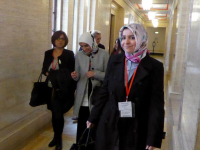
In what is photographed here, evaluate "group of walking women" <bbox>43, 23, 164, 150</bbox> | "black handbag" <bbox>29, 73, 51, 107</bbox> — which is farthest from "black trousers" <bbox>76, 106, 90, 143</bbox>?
"group of walking women" <bbox>43, 23, 164, 150</bbox>

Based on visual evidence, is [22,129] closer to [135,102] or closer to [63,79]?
[63,79]

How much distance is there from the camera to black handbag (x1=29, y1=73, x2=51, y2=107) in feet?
10.3

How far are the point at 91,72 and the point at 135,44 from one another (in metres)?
1.09

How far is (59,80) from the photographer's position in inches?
121

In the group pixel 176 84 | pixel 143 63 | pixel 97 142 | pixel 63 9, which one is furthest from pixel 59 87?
pixel 176 84

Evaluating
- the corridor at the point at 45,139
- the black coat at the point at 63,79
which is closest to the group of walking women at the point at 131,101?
the black coat at the point at 63,79

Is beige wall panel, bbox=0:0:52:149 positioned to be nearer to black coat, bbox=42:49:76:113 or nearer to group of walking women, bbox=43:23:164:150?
black coat, bbox=42:49:76:113

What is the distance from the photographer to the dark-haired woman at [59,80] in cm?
311

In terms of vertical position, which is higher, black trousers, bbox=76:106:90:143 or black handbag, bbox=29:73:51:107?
black handbag, bbox=29:73:51:107

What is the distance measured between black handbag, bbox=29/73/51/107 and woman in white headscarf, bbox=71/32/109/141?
55 centimetres

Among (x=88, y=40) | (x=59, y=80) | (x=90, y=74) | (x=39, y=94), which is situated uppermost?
(x=88, y=40)

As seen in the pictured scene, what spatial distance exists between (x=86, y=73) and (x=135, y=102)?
1170 mm

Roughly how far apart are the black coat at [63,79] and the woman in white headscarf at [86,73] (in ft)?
0.79

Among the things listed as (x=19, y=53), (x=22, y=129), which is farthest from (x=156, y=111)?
(x=22, y=129)
